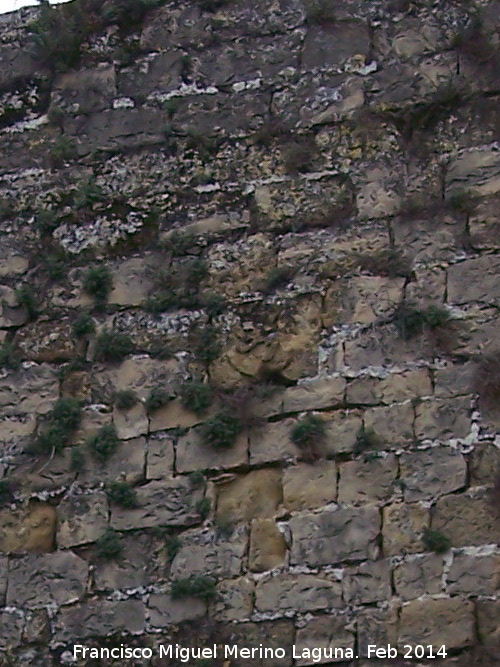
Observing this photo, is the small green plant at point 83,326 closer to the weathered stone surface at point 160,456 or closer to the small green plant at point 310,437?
the weathered stone surface at point 160,456

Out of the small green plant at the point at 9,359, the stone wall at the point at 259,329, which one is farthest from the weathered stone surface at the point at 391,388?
the small green plant at the point at 9,359

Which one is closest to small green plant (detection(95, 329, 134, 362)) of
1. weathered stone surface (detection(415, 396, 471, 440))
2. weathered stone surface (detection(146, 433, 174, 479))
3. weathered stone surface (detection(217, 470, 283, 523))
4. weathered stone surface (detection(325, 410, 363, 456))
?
weathered stone surface (detection(146, 433, 174, 479))

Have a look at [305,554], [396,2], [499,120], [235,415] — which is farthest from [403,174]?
[305,554]

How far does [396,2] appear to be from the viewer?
6969mm

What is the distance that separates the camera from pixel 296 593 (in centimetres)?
588

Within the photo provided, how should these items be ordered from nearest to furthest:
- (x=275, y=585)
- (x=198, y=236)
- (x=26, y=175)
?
1. (x=275, y=585)
2. (x=198, y=236)
3. (x=26, y=175)

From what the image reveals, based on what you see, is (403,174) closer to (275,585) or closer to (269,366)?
(269,366)

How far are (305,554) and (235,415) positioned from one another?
78 cm

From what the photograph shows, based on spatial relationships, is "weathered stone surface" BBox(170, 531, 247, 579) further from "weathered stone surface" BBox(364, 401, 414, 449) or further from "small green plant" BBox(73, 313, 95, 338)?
"small green plant" BBox(73, 313, 95, 338)

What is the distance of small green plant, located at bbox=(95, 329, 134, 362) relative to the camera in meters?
6.63

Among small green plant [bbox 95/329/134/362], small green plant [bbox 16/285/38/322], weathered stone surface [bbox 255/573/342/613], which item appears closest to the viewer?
weathered stone surface [bbox 255/573/342/613]

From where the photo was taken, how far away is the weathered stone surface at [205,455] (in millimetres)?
6242

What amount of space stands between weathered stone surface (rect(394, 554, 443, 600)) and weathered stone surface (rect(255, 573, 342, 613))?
0.92 ft

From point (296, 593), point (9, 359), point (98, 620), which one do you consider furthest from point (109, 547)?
point (9, 359)
